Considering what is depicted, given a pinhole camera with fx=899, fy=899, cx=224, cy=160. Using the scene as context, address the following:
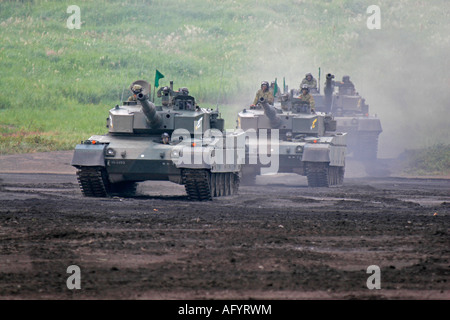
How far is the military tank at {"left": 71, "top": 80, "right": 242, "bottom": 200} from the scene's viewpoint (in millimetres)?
18234

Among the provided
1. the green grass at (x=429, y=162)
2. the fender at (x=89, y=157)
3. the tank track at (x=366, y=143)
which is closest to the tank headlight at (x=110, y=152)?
the fender at (x=89, y=157)

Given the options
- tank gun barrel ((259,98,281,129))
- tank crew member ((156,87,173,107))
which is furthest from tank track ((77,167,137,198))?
tank gun barrel ((259,98,281,129))

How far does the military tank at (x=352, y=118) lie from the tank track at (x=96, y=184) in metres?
14.4

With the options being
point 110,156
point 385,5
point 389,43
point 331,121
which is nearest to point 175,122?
point 110,156

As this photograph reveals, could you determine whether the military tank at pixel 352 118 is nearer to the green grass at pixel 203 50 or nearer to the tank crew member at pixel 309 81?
the tank crew member at pixel 309 81

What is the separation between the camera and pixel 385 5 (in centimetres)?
6034

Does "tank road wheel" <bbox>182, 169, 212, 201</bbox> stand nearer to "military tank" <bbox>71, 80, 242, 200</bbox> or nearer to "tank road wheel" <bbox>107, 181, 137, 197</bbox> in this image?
"military tank" <bbox>71, 80, 242, 200</bbox>

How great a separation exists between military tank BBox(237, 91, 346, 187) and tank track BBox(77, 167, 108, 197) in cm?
582

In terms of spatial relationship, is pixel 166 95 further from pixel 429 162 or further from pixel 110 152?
pixel 429 162

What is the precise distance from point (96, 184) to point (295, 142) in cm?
731

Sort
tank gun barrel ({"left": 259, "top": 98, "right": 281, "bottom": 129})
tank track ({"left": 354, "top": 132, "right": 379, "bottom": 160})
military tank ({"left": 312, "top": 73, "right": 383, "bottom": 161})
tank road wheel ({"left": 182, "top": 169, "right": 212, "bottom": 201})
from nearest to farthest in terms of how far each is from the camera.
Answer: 1. tank road wheel ({"left": 182, "top": 169, "right": 212, "bottom": 201})
2. tank gun barrel ({"left": 259, "top": 98, "right": 281, "bottom": 129})
3. military tank ({"left": 312, "top": 73, "right": 383, "bottom": 161})
4. tank track ({"left": 354, "top": 132, "right": 379, "bottom": 160})

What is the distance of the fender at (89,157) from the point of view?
18.3m

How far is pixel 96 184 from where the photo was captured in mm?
18703
